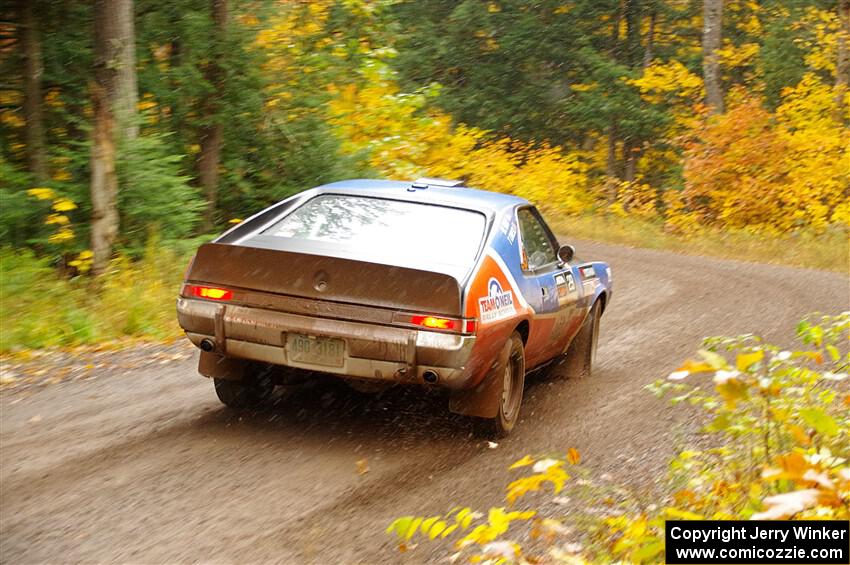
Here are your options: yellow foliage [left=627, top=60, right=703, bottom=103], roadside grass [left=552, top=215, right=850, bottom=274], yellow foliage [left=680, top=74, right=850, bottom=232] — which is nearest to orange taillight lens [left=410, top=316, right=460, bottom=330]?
roadside grass [left=552, top=215, right=850, bottom=274]

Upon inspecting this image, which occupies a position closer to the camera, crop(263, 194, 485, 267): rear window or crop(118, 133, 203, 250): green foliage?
crop(263, 194, 485, 267): rear window

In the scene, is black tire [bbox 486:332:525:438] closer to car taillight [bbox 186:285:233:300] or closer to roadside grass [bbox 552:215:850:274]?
car taillight [bbox 186:285:233:300]

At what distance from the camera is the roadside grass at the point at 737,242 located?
21188mm

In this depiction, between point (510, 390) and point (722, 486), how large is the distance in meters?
2.24

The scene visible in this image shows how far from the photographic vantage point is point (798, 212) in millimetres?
24703

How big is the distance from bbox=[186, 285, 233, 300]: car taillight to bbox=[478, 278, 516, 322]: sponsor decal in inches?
59.9

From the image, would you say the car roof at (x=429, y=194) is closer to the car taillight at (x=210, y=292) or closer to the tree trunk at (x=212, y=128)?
the car taillight at (x=210, y=292)

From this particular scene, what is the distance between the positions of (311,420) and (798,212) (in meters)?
20.5

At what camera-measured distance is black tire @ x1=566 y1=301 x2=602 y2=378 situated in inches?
348

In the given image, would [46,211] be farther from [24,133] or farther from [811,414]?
[811,414]

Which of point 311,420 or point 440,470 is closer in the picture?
point 440,470

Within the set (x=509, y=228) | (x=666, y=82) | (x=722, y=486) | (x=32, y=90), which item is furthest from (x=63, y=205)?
(x=666, y=82)

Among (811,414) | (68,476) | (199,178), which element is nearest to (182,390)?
(68,476)

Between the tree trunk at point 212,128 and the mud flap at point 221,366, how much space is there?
844 centimetres
